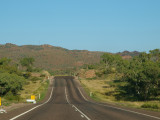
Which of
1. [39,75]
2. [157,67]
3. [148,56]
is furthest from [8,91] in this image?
[148,56]

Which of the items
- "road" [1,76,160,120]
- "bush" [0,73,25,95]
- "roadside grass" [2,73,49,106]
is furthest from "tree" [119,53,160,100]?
"bush" [0,73,25,95]

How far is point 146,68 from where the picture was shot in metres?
56.2

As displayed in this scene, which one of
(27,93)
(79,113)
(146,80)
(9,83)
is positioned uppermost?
(146,80)

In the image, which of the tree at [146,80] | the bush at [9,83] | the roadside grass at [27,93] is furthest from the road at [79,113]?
the bush at [9,83]

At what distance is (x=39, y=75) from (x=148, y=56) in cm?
4921

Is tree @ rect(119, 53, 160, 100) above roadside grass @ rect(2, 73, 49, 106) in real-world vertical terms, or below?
above

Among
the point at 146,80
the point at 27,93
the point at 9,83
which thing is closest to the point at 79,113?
the point at 146,80

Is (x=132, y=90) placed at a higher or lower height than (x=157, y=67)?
lower

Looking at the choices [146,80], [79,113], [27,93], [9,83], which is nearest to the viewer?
[79,113]

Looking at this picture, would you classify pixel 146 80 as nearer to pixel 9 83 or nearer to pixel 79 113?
pixel 9 83

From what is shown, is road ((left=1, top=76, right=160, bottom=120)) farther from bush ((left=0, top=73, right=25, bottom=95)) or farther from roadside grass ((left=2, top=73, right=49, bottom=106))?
bush ((left=0, top=73, right=25, bottom=95))

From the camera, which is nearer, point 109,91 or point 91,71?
point 109,91

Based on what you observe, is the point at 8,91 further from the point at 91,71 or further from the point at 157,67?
the point at 91,71

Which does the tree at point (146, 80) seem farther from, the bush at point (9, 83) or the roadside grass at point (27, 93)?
the bush at point (9, 83)
